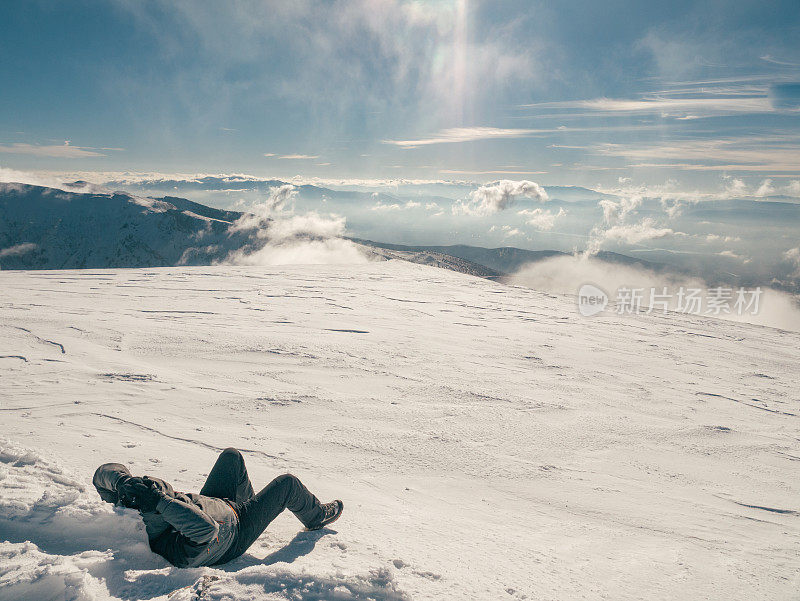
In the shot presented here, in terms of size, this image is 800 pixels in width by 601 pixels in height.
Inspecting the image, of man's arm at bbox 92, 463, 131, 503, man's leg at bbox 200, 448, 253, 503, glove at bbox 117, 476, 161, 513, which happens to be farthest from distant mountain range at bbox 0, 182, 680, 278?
glove at bbox 117, 476, 161, 513

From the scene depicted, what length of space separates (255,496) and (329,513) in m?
0.50

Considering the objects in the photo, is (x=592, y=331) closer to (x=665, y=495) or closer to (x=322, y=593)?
(x=665, y=495)

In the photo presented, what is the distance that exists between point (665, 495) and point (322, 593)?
10.4ft

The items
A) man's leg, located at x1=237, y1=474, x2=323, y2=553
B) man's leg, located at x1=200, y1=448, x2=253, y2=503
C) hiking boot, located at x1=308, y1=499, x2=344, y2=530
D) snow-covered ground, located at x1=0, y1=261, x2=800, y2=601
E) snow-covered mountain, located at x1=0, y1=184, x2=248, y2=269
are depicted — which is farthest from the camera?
snow-covered mountain, located at x1=0, y1=184, x2=248, y2=269

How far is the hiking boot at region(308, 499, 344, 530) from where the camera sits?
110 inches

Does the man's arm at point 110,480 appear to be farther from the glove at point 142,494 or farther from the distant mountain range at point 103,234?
the distant mountain range at point 103,234

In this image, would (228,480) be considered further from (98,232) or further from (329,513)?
(98,232)

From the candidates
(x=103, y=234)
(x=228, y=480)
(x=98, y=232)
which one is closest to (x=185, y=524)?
(x=228, y=480)

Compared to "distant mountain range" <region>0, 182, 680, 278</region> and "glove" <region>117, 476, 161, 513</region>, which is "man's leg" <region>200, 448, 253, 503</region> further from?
"distant mountain range" <region>0, 182, 680, 278</region>

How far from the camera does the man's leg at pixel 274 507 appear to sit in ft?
8.16

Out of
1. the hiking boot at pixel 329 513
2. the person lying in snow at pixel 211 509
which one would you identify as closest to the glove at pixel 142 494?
the person lying in snow at pixel 211 509

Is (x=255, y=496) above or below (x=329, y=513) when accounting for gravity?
above

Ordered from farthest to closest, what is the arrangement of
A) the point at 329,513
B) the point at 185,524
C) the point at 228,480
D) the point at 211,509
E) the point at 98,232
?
the point at 98,232 < the point at 329,513 < the point at 228,480 < the point at 211,509 < the point at 185,524

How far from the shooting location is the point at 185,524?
2.05 metres
